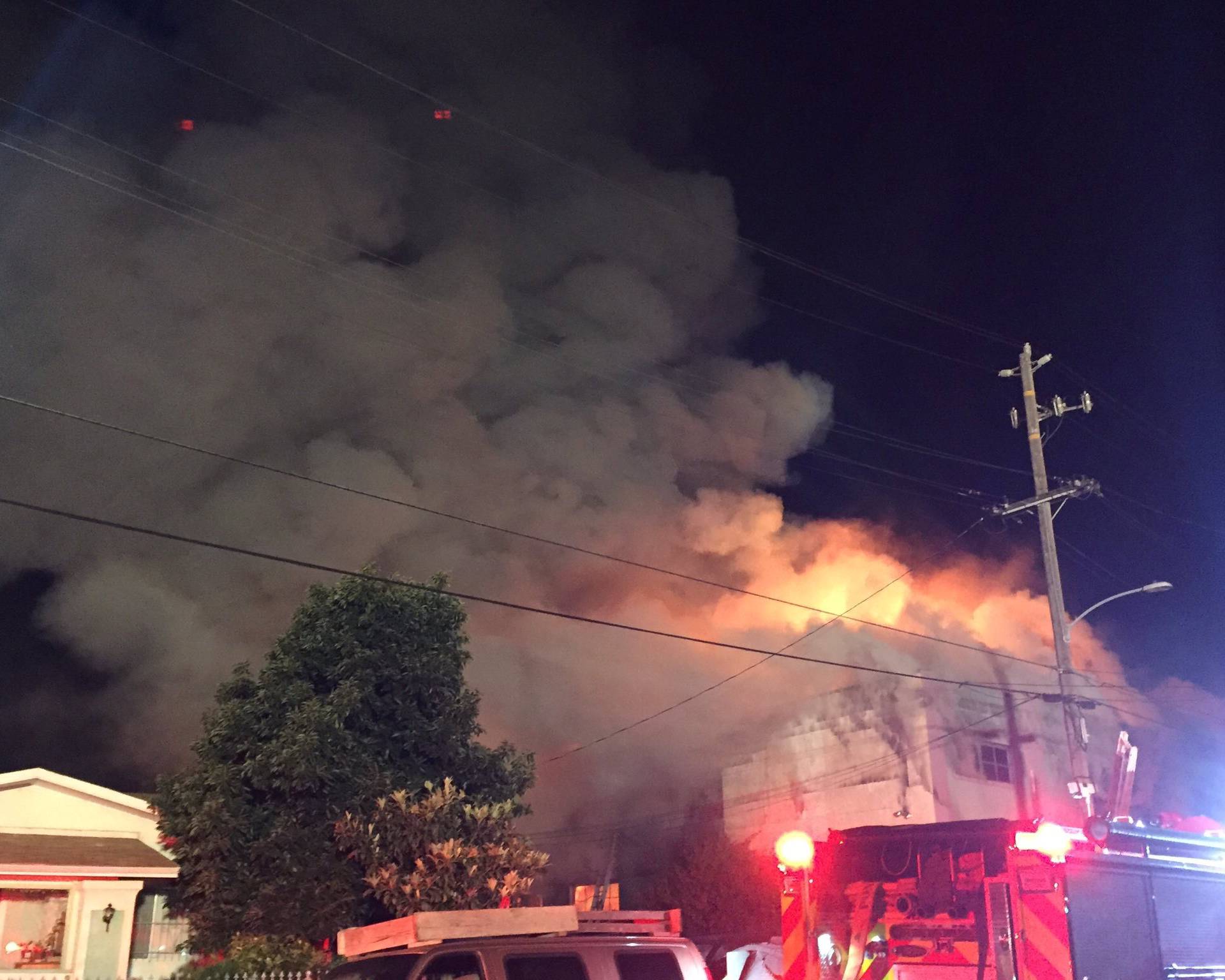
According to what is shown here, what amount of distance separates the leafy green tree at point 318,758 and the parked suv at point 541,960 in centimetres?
981

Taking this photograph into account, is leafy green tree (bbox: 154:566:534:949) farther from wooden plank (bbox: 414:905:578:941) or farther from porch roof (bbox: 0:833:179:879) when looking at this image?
wooden plank (bbox: 414:905:578:941)

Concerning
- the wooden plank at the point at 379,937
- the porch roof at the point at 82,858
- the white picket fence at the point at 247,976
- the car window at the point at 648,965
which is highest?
the porch roof at the point at 82,858

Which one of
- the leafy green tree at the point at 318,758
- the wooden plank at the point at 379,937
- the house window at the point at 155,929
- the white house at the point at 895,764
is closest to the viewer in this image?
the wooden plank at the point at 379,937

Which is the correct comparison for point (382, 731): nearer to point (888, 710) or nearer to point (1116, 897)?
point (1116, 897)

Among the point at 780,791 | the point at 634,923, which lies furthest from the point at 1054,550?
the point at 780,791

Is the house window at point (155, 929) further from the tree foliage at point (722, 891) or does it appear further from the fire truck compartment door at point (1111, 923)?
the tree foliage at point (722, 891)

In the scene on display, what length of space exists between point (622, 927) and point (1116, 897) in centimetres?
397

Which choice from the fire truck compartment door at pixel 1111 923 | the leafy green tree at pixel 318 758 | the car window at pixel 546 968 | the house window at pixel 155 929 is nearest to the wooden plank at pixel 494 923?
the car window at pixel 546 968

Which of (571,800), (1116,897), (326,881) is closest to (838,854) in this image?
(1116,897)

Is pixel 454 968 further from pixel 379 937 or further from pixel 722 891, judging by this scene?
pixel 722 891

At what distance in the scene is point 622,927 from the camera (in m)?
6.48

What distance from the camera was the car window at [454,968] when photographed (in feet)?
18.2

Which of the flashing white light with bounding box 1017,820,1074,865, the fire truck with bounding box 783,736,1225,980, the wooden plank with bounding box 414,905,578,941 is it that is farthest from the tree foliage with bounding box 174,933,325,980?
the flashing white light with bounding box 1017,820,1074,865

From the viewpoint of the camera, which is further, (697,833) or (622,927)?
(697,833)
